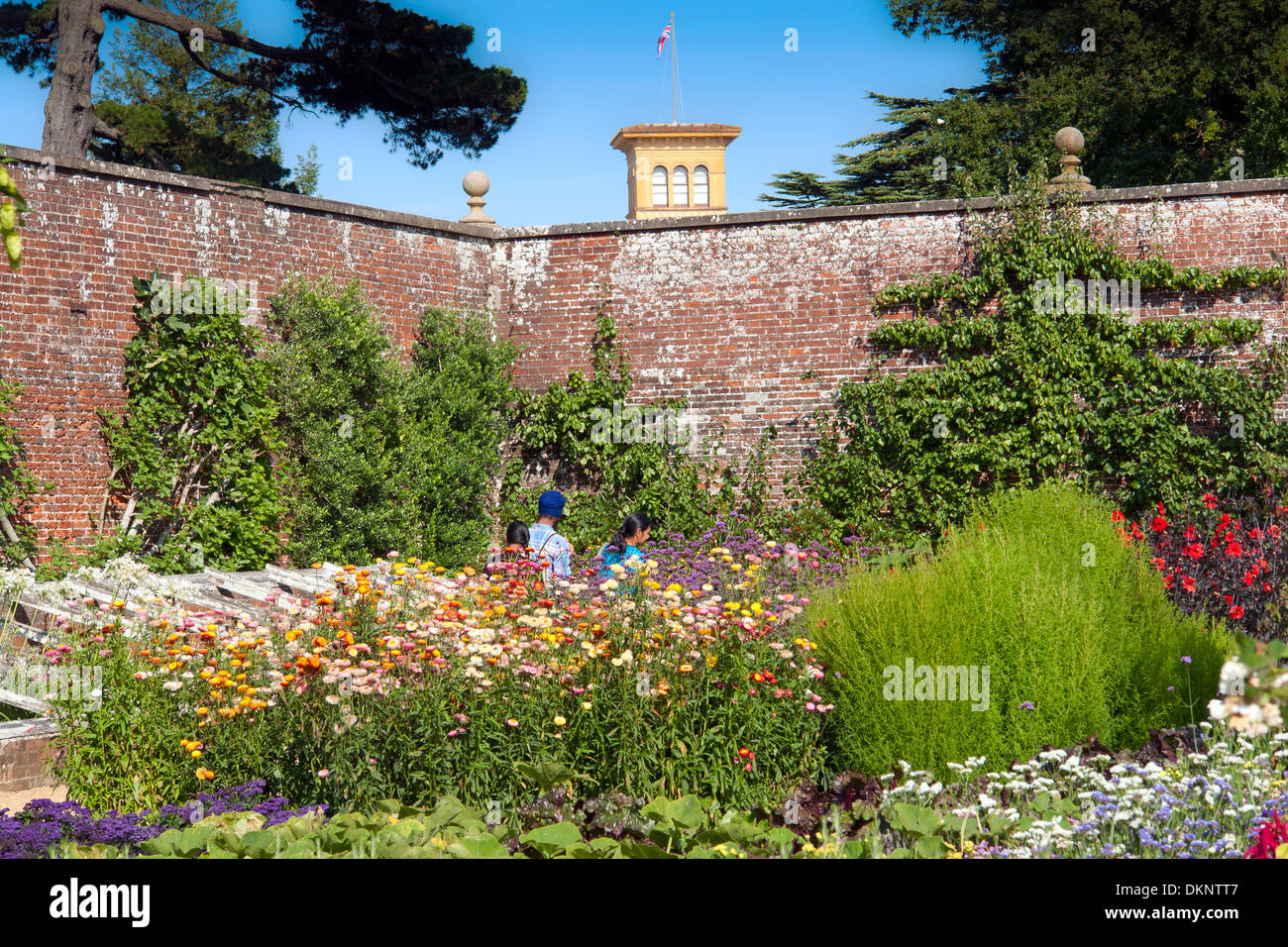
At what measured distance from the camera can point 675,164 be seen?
1529 inches

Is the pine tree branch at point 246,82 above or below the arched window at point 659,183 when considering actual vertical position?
below

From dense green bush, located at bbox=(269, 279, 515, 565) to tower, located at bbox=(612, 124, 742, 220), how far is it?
28833mm

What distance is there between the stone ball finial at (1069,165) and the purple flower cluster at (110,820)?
26.6 ft

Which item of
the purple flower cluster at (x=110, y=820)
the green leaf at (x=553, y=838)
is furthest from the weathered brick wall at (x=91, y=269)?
the green leaf at (x=553, y=838)

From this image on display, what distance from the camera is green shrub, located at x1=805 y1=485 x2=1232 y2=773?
463 centimetres

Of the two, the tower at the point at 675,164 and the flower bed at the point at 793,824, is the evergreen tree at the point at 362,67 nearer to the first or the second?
the flower bed at the point at 793,824

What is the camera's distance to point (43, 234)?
7.80 m

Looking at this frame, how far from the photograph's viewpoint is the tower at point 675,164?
38.0 metres

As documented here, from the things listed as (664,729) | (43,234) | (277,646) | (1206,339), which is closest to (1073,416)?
(1206,339)

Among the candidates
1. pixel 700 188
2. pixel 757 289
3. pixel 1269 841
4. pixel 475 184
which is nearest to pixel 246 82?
pixel 475 184

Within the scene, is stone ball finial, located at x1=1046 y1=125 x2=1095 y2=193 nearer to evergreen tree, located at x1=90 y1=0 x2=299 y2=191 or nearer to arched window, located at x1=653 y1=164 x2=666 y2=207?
evergreen tree, located at x1=90 y1=0 x2=299 y2=191

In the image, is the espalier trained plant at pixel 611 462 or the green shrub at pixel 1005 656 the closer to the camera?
the green shrub at pixel 1005 656

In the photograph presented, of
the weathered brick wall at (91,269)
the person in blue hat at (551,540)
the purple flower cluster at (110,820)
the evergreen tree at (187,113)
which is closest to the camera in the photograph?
the purple flower cluster at (110,820)

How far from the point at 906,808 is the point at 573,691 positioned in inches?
52.4
